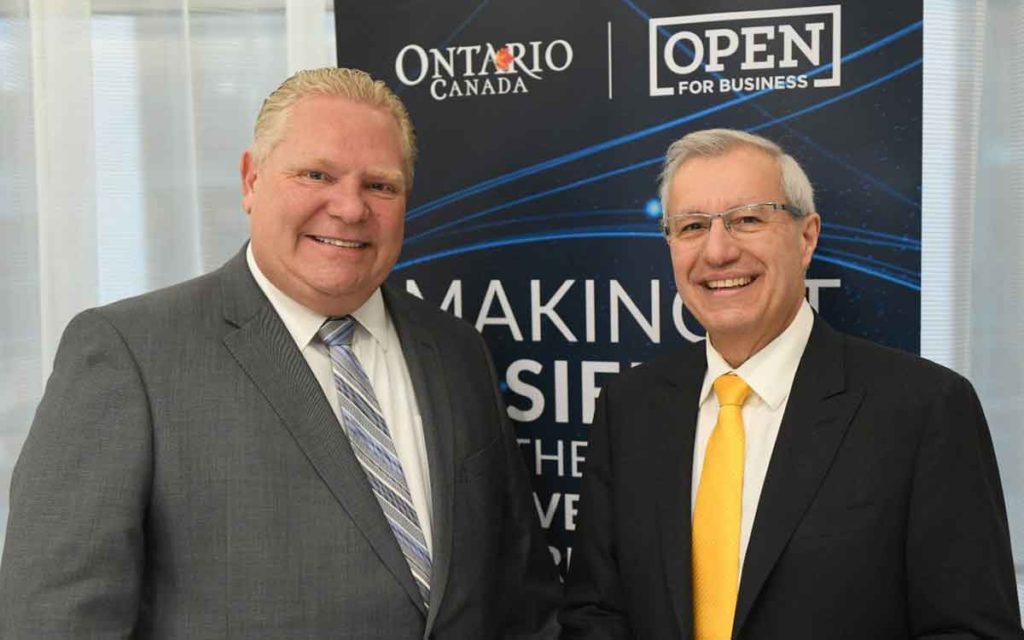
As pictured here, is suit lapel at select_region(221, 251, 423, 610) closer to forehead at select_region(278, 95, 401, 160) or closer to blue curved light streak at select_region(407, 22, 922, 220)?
forehead at select_region(278, 95, 401, 160)

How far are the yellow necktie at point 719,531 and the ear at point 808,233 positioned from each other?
1.04 ft

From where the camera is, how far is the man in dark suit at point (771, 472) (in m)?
1.76

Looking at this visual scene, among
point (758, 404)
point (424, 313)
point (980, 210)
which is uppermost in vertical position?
point (980, 210)

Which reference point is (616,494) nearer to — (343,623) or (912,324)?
(343,623)

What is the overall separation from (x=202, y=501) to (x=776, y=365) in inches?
41.6

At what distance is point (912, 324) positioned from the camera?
7.41 feet

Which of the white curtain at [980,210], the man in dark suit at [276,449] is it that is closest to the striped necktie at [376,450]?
the man in dark suit at [276,449]

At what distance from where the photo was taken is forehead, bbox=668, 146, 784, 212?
191 cm

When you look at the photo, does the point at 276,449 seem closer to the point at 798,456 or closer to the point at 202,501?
the point at 202,501

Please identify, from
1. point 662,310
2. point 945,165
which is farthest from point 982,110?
point 662,310

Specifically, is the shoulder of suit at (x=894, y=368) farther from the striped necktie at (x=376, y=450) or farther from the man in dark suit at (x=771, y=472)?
the striped necktie at (x=376, y=450)

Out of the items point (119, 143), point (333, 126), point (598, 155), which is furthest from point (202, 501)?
point (119, 143)

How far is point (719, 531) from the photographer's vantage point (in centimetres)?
186

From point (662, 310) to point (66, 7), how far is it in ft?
5.78
